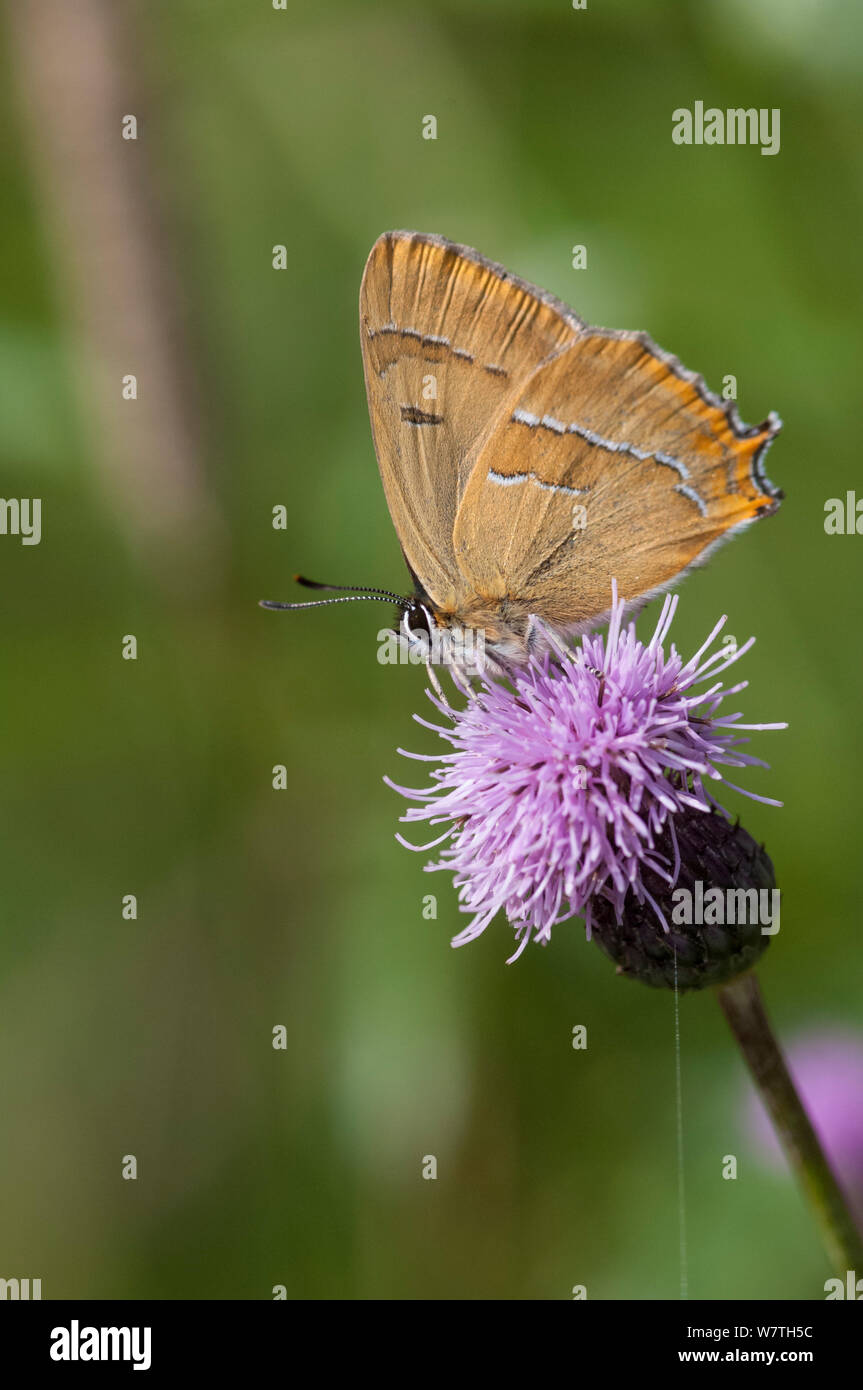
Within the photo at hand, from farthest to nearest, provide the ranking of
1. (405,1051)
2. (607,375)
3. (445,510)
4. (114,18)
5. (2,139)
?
(2,139)
(405,1051)
(114,18)
(445,510)
(607,375)

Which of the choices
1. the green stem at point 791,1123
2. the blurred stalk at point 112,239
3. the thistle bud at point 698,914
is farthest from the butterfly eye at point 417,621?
the green stem at point 791,1123

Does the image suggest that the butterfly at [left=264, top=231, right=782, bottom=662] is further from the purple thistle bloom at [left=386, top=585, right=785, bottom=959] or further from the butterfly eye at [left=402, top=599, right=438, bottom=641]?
the purple thistle bloom at [left=386, top=585, right=785, bottom=959]

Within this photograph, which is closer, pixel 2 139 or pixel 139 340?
pixel 139 340

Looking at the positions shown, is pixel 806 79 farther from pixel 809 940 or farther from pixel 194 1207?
pixel 194 1207

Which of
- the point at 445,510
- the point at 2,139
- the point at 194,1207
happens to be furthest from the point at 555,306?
the point at 194,1207

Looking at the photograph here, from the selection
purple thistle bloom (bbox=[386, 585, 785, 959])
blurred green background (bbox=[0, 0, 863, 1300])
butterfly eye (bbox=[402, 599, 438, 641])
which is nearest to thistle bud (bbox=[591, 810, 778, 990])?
purple thistle bloom (bbox=[386, 585, 785, 959])

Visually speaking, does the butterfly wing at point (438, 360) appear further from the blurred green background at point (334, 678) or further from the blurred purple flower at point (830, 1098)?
the blurred purple flower at point (830, 1098)
